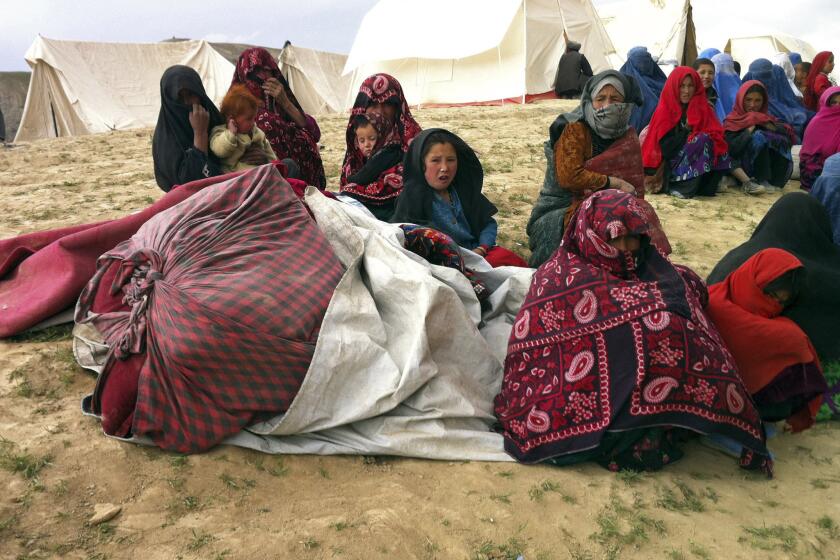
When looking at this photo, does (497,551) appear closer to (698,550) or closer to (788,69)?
(698,550)

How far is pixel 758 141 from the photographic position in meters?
6.04

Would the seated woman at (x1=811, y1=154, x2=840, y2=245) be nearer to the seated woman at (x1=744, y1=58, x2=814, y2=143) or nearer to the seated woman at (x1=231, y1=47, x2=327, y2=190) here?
the seated woman at (x1=231, y1=47, x2=327, y2=190)

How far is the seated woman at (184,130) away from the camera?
3553 millimetres

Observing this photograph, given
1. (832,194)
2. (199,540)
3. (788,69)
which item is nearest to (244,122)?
(199,540)

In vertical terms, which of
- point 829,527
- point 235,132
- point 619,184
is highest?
point 235,132

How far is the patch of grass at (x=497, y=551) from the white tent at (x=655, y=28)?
1160 centimetres

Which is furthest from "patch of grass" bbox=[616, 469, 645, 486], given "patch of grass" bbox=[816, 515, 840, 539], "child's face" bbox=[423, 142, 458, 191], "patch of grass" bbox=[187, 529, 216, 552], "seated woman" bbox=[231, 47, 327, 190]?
"seated woman" bbox=[231, 47, 327, 190]

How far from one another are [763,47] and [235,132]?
16.5 metres

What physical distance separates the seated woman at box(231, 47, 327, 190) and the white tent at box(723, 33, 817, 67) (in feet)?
49.5

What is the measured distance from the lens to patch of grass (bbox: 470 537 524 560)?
1.78 meters

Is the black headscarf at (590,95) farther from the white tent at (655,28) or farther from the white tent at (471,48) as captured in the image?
the white tent at (655,28)

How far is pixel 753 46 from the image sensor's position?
1645 centimetres

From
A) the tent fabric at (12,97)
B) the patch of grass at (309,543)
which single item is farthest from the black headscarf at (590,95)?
the tent fabric at (12,97)

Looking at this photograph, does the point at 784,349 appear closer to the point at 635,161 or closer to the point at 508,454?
the point at 508,454
